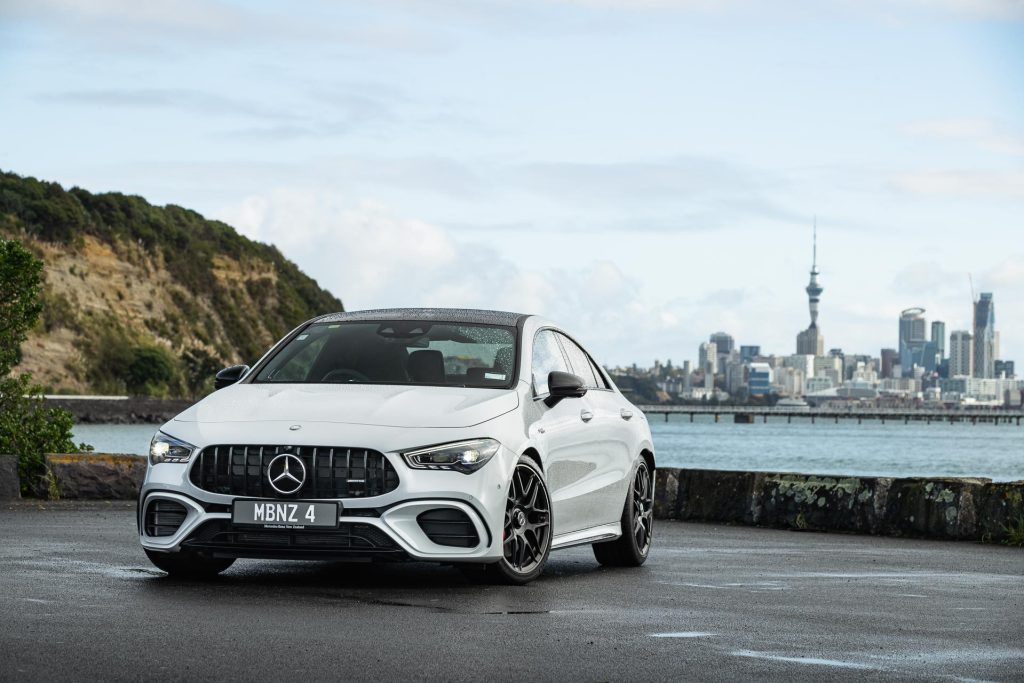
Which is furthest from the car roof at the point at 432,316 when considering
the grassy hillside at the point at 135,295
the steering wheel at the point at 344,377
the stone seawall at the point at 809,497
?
the grassy hillside at the point at 135,295

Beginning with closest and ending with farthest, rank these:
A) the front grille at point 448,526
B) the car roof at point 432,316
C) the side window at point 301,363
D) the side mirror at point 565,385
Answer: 1. the front grille at point 448,526
2. the side mirror at point 565,385
3. the side window at point 301,363
4. the car roof at point 432,316

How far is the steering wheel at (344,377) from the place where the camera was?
33.6 ft

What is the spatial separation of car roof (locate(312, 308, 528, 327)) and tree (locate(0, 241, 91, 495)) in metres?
6.99

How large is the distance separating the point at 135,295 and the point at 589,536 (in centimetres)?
11136

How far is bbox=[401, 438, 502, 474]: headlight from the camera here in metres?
9.09

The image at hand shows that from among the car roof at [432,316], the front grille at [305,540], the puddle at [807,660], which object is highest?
the car roof at [432,316]

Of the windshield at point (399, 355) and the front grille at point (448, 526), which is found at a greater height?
the windshield at point (399, 355)

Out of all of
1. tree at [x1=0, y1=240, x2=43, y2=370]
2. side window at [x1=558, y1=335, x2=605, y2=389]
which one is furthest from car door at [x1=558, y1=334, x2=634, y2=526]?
tree at [x1=0, y1=240, x2=43, y2=370]

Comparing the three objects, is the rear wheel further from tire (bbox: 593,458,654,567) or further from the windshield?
tire (bbox: 593,458,654,567)

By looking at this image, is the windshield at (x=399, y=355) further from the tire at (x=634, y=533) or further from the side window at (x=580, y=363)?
the tire at (x=634, y=533)

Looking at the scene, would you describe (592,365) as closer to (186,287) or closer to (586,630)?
(586,630)

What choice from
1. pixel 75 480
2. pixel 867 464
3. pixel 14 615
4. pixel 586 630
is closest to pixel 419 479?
pixel 586 630

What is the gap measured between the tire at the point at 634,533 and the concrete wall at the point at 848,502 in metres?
3.68

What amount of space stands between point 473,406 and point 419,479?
702 mm
